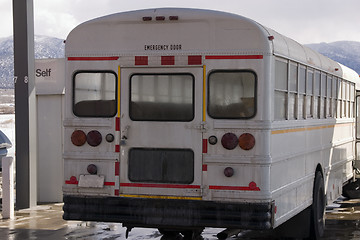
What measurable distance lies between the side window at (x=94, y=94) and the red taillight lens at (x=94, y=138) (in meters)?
0.20

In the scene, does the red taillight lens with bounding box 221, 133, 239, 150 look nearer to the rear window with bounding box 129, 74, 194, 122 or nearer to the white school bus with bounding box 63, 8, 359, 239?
the white school bus with bounding box 63, 8, 359, 239

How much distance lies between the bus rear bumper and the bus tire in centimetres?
244

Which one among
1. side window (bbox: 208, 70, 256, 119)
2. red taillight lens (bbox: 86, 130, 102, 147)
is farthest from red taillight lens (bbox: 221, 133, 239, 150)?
red taillight lens (bbox: 86, 130, 102, 147)

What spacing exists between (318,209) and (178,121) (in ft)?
11.1

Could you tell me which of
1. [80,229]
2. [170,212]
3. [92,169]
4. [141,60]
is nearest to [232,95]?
[141,60]

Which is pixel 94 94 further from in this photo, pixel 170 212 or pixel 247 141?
pixel 247 141

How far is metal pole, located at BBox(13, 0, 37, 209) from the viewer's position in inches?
525

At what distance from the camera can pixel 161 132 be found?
8.28 metres

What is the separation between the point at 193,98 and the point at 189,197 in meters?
1.07

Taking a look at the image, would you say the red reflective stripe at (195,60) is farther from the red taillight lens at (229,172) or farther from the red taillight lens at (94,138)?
the red taillight lens at (94,138)

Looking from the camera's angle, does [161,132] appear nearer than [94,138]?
Yes

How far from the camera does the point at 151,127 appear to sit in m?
8.31

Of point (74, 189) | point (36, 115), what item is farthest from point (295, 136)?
point (36, 115)

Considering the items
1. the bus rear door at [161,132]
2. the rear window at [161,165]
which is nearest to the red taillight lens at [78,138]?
the bus rear door at [161,132]
